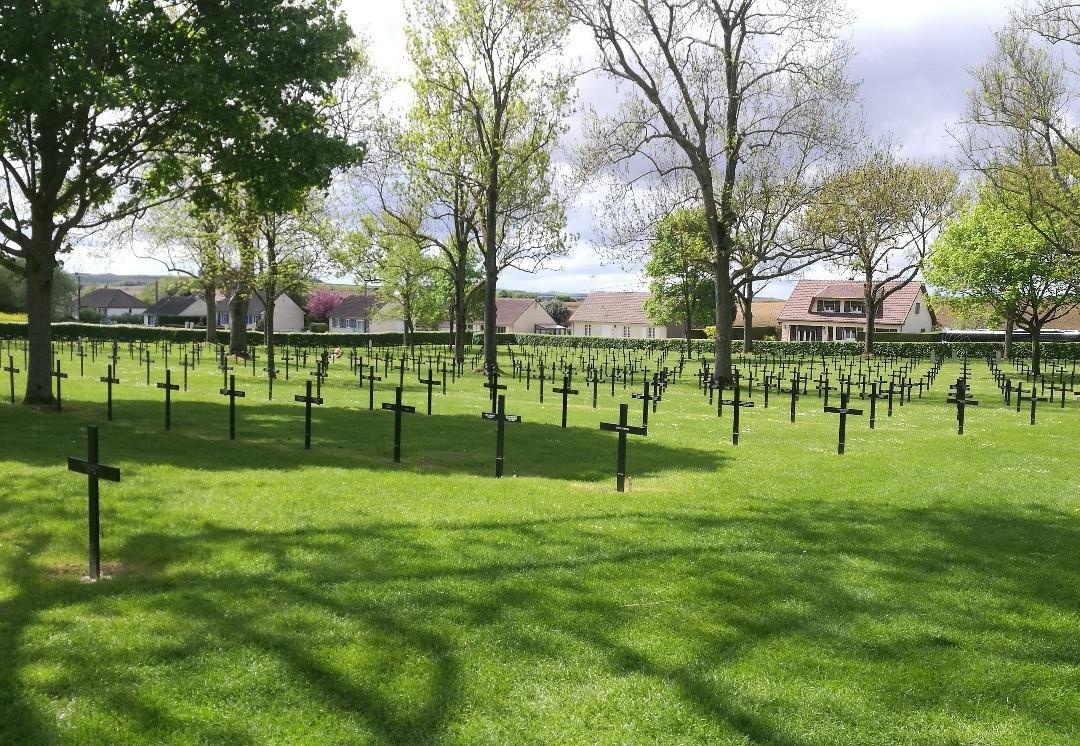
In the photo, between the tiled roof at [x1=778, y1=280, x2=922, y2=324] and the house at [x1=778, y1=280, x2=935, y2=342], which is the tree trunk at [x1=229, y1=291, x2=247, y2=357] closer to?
the house at [x1=778, y1=280, x2=935, y2=342]

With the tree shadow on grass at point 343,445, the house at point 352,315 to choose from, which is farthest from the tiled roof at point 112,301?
the tree shadow on grass at point 343,445

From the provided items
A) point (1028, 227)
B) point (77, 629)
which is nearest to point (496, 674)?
point (77, 629)

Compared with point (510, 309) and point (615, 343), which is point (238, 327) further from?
point (510, 309)

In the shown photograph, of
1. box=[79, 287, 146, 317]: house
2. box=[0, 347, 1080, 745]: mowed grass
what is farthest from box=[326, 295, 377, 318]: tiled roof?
box=[0, 347, 1080, 745]: mowed grass

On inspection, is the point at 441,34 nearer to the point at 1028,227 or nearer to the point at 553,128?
the point at 553,128

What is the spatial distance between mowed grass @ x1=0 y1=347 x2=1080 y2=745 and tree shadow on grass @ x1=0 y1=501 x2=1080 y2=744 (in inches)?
1.0

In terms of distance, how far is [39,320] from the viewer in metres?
18.4

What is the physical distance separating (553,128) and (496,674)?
34.6 meters

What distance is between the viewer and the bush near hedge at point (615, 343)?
5816 cm

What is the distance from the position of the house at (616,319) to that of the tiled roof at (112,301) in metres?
60.9

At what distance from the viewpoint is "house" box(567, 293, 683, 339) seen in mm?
99688

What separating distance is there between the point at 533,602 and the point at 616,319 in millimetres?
97425

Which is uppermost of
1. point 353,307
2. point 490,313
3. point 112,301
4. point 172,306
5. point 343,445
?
point 112,301

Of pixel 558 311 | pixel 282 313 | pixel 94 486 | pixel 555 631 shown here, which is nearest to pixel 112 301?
pixel 282 313
